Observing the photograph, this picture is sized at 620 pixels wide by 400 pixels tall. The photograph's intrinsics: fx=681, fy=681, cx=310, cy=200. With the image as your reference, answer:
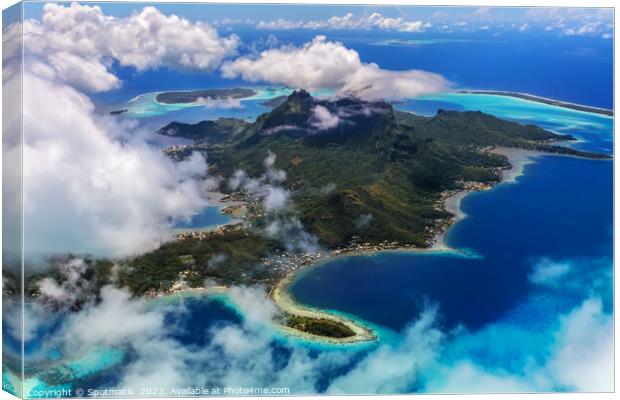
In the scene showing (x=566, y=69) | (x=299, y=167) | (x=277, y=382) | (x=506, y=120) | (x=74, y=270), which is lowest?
(x=277, y=382)

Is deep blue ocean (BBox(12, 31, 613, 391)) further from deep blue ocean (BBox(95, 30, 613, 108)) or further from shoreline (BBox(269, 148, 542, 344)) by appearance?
shoreline (BBox(269, 148, 542, 344))

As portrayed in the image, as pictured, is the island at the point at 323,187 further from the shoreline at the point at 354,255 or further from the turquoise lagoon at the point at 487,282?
the turquoise lagoon at the point at 487,282

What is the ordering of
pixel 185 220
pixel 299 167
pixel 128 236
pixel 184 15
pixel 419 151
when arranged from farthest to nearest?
1. pixel 419 151
2. pixel 299 167
3. pixel 185 220
4. pixel 128 236
5. pixel 184 15

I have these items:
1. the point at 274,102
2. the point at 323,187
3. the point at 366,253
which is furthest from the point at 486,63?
the point at 366,253

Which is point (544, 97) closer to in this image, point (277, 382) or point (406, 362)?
point (406, 362)

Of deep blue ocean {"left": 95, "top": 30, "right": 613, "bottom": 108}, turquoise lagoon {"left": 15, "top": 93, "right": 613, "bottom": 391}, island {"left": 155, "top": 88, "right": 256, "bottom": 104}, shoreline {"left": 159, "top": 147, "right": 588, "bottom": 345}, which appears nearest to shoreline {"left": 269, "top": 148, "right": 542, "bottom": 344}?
shoreline {"left": 159, "top": 147, "right": 588, "bottom": 345}

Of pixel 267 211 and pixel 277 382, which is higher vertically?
pixel 267 211

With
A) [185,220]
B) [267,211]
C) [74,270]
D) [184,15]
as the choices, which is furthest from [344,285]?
[184,15]
